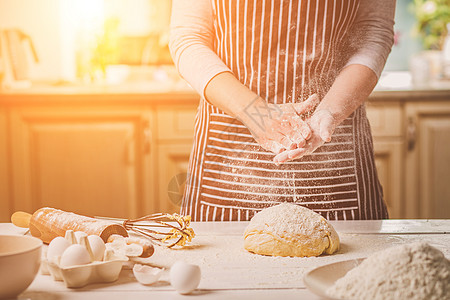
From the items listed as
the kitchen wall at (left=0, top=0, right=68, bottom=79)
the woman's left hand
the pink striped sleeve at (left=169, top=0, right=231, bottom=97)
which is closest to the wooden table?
the woman's left hand

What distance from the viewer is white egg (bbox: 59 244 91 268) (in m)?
0.68

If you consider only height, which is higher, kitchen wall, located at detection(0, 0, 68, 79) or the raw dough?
kitchen wall, located at detection(0, 0, 68, 79)

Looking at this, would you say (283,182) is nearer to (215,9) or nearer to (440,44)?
(215,9)

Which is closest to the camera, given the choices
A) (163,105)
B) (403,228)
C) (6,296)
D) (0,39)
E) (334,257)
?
(6,296)

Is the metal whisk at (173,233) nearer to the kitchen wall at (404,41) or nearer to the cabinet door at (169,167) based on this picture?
the cabinet door at (169,167)

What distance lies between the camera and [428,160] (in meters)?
2.11

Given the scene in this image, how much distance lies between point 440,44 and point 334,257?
76.3 inches

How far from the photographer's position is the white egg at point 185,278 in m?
0.66

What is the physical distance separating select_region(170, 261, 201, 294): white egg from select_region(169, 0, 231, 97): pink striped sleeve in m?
0.57

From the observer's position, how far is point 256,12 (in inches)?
48.3

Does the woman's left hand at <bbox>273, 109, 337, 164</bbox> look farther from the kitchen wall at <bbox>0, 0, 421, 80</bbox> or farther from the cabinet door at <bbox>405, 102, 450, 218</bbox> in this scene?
the kitchen wall at <bbox>0, 0, 421, 80</bbox>

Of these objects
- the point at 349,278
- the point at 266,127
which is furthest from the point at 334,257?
the point at 266,127

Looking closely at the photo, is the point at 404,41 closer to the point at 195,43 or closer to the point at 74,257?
the point at 195,43

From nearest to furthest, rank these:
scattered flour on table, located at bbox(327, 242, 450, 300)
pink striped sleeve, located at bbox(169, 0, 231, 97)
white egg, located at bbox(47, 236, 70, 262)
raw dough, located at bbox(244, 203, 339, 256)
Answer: scattered flour on table, located at bbox(327, 242, 450, 300) → white egg, located at bbox(47, 236, 70, 262) → raw dough, located at bbox(244, 203, 339, 256) → pink striped sleeve, located at bbox(169, 0, 231, 97)
